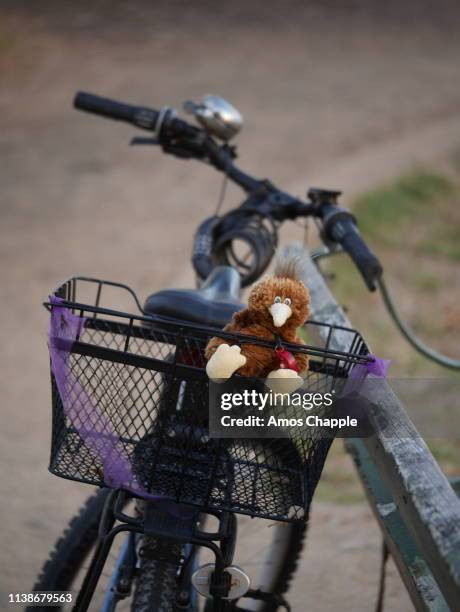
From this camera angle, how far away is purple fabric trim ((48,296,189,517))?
1.74 meters

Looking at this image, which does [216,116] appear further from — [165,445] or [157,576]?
[157,576]

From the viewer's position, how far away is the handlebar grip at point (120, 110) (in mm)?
2918

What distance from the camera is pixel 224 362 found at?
5.46ft

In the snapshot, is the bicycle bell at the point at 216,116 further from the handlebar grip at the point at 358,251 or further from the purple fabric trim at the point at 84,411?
the purple fabric trim at the point at 84,411

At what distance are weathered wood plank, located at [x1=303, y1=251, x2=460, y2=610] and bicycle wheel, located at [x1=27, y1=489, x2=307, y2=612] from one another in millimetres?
294

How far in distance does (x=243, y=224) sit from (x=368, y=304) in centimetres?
367

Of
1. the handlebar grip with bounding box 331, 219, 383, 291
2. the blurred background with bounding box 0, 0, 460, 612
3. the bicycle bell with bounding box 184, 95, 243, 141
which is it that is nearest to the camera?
the handlebar grip with bounding box 331, 219, 383, 291

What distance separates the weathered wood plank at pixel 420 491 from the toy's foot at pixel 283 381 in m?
0.25

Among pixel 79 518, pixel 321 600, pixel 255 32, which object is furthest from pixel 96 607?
pixel 255 32

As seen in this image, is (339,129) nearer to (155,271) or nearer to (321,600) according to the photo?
(155,271)

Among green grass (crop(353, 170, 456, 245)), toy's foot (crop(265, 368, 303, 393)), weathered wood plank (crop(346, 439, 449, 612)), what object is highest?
green grass (crop(353, 170, 456, 245))

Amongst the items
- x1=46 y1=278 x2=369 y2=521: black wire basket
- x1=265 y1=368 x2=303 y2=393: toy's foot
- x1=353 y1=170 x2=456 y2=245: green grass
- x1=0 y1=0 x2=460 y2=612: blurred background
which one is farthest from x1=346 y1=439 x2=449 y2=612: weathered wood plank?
x1=353 y1=170 x2=456 y2=245: green grass

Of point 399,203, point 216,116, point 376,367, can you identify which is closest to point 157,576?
point 376,367

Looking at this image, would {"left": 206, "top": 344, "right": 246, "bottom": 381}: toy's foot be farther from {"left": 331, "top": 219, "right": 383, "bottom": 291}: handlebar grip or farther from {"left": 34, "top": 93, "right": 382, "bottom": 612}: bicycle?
{"left": 331, "top": 219, "right": 383, "bottom": 291}: handlebar grip
